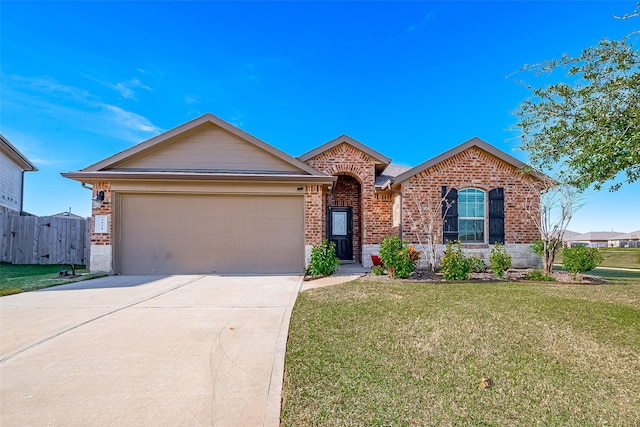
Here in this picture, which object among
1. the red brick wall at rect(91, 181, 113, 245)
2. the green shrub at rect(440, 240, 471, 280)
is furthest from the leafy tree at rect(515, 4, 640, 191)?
the red brick wall at rect(91, 181, 113, 245)

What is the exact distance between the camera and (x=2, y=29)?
845cm

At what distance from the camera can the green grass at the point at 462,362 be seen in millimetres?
2395

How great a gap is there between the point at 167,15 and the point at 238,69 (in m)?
3.89

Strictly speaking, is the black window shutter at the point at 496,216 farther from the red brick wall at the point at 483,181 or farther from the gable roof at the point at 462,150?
the gable roof at the point at 462,150

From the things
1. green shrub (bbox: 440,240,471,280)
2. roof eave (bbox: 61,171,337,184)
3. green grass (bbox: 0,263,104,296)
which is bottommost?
green grass (bbox: 0,263,104,296)

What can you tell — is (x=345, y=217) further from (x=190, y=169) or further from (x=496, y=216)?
(x=190, y=169)

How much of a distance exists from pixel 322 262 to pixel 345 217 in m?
4.70

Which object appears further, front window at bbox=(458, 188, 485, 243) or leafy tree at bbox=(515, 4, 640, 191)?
front window at bbox=(458, 188, 485, 243)

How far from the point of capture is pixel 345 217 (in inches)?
538

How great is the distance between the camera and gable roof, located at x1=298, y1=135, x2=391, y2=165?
477 inches

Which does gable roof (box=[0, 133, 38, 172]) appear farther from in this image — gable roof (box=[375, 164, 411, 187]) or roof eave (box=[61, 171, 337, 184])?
gable roof (box=[375, 164, 411, 187])

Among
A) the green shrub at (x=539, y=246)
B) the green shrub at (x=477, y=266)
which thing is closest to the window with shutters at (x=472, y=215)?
the green shrub at (x=539, y=246)

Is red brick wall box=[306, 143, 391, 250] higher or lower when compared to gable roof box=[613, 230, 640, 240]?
higher

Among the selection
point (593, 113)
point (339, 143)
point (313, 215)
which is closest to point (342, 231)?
point (339, 143)
